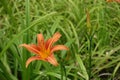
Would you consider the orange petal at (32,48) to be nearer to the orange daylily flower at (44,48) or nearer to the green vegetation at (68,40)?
the orange daylily flower at (44,48)

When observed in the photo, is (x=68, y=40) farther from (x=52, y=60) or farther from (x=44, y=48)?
(x=52, y=60)

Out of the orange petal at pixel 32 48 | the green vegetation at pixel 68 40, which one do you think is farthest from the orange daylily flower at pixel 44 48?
the green vegetation at pixel 68 40

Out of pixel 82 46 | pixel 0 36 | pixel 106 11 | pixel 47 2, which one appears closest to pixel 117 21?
pixel 106 11

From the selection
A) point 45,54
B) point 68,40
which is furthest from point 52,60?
point 68,40

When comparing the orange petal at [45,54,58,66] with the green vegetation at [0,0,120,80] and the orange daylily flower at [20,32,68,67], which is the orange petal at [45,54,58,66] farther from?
the green vegetation at [0,0,120,80]

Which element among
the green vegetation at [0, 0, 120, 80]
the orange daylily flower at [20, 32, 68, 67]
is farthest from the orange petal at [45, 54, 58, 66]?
the green vegetation at [0, 0, 120, 80]

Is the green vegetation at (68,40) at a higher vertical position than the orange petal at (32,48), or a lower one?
lower

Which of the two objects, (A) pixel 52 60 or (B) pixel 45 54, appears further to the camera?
(B) pixel 45 54

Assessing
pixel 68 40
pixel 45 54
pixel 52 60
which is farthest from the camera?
pixel 68 40
